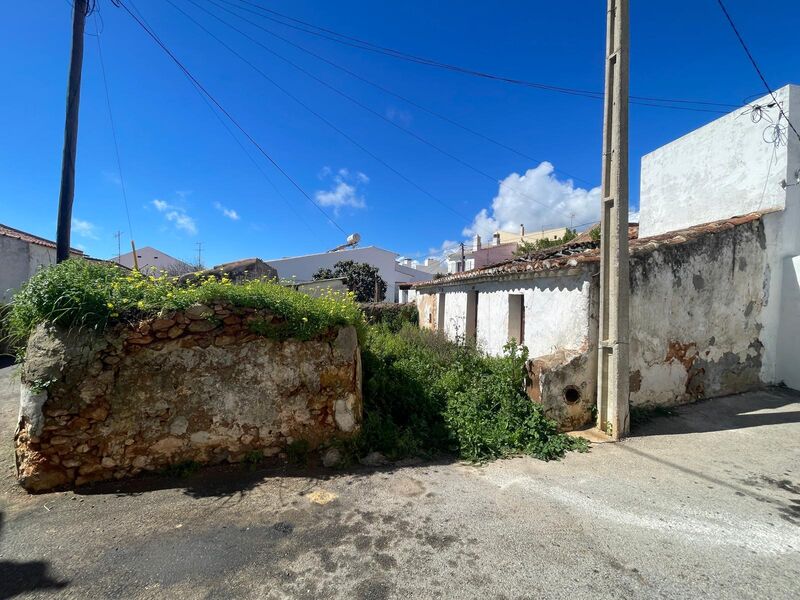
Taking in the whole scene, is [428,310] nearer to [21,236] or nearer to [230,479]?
[230,479]

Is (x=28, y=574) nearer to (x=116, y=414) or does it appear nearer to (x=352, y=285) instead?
(x=116, y=414)

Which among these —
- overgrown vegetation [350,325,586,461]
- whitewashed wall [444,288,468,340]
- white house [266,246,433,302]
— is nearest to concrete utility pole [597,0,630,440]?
overgrown vegetation [350,325,586,461]

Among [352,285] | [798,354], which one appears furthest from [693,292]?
[352,285]

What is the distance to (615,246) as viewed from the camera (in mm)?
5215

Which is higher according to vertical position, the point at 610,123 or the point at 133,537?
the point at 610,123

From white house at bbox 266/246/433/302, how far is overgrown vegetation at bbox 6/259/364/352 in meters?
24.9

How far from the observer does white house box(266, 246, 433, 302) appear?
30.3 meters

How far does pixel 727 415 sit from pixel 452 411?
4.56 meters

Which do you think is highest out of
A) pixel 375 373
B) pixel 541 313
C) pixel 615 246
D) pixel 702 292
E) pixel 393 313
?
pixel 615 246

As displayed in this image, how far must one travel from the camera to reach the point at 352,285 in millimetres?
25094

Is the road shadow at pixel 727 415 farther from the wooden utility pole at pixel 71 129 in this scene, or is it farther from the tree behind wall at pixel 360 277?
the tree behind wall at pixel 360 277

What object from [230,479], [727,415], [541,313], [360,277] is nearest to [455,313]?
[541,313]

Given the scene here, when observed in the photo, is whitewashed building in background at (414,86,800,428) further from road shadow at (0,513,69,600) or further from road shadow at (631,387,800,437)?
road shadow at (0,513,69,600)

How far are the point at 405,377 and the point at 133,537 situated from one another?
3963mm
